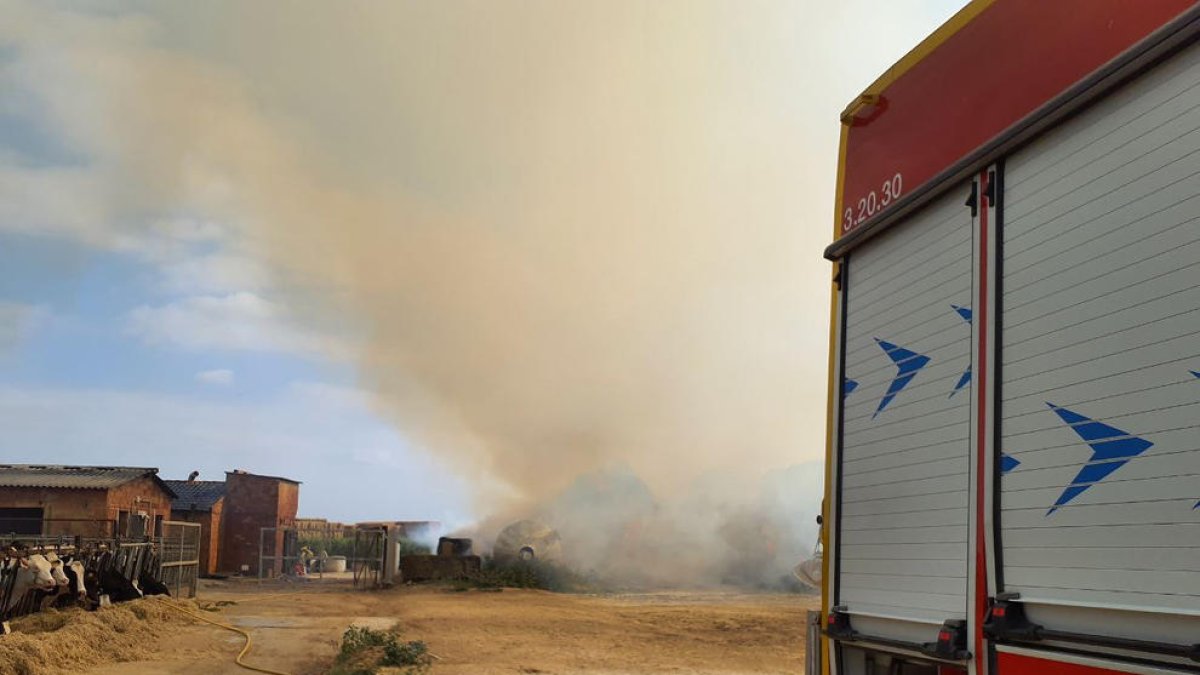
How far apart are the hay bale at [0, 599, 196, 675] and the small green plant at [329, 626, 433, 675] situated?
2713 mm

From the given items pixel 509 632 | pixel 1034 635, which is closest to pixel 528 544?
pixel 509 632

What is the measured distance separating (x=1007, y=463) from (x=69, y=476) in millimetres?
30845

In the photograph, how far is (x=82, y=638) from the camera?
12.3 metres

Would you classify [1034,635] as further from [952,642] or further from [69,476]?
[69,476]

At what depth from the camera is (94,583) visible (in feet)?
48.3

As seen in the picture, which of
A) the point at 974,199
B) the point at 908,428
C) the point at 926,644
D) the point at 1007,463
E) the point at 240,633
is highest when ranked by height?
the point at 974,199

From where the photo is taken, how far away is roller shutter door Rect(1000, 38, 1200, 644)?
2576mm

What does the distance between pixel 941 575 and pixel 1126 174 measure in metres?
1.54

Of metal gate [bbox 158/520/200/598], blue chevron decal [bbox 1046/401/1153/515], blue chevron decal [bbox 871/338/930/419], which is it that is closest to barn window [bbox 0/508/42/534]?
metal gate [bbox 158/520/200/598]

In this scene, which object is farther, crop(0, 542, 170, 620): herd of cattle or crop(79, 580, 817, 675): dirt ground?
crop(79, 580, 817, 675): dirt ground

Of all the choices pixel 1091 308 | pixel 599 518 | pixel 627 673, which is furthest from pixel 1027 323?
pixel 599 518

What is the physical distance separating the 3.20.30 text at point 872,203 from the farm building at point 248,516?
1477 inches

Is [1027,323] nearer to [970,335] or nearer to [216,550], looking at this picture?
[970,335]

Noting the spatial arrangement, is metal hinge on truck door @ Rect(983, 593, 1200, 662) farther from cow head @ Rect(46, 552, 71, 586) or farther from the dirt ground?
cow head @ Rect(46, 552, 71, 586)
